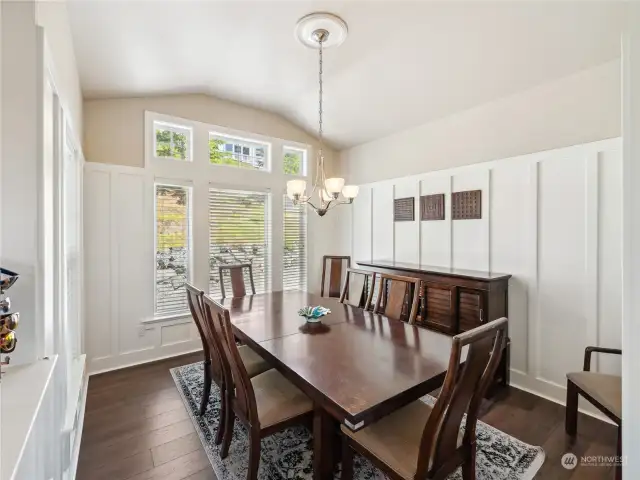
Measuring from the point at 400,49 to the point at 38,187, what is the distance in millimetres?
2888

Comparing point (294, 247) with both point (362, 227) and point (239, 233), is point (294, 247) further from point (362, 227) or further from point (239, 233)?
point (362, 227)

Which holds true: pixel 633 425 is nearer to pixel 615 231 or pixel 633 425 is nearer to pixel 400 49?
pixel 615 231

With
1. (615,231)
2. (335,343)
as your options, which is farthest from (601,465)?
(335,343)

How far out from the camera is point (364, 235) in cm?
472

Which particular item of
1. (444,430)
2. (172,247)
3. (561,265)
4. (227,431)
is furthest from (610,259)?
(172,247)

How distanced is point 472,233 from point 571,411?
1.76 metres

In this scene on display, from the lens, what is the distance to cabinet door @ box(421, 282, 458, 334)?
10.0 feet

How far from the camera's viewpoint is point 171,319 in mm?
3732

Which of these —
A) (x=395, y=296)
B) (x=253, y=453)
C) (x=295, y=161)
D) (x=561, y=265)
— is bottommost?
(x=253, y=453)

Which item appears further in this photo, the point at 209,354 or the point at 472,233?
the point at 472,233

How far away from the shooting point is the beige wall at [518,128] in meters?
2.57

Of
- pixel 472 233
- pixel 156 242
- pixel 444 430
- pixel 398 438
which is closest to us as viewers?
pixel 444 430

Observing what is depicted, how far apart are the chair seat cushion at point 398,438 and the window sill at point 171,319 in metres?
2.90

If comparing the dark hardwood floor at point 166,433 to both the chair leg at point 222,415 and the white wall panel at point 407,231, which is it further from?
the white wall panel at point 407,231
